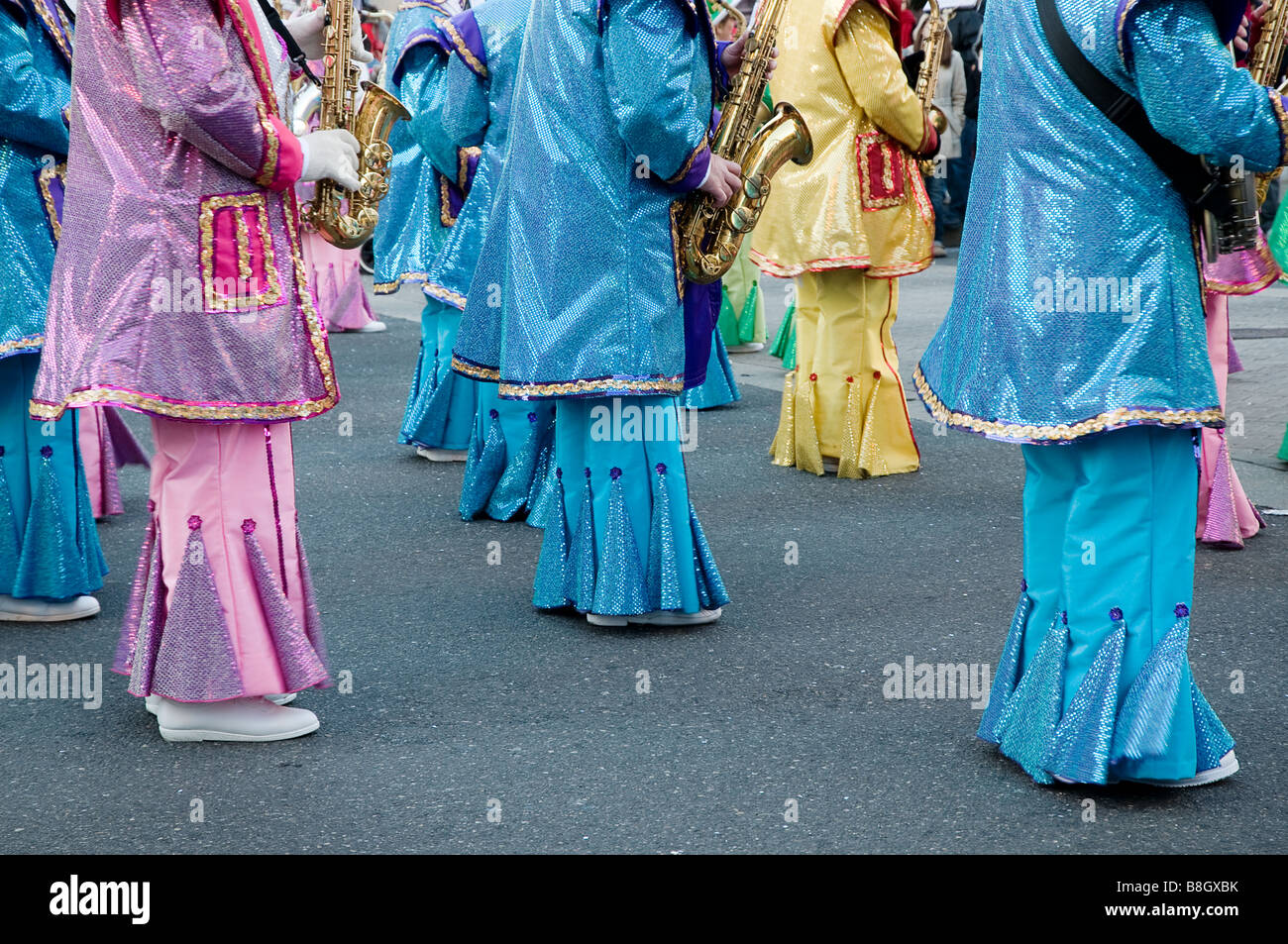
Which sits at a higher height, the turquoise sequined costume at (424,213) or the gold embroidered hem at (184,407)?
the turquoise sequined costume at (424,213)

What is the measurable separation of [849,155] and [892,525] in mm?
1550

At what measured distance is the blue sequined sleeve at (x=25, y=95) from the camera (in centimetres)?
418

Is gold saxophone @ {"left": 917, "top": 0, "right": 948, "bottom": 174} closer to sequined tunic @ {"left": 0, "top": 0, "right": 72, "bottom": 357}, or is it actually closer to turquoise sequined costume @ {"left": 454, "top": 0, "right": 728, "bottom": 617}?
turquoise sequined costume @ {"left": 454, "top": 0, "right": 728, "bottom": 617}

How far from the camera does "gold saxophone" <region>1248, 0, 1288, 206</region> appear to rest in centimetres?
361

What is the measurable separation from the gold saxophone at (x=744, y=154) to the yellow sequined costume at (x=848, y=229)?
1.41 metres

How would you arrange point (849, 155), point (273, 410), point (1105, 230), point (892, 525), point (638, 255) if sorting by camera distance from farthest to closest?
point (849, 155) → point (892, 525) → point (638, 255) → point (273, 410) → point (1105, 230)

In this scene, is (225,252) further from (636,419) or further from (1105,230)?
(1105,230)

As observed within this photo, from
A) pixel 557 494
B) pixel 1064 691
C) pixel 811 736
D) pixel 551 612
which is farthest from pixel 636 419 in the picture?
pixel 1064 691

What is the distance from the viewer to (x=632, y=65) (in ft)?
13.0

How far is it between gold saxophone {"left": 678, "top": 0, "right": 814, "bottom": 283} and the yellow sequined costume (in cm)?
141

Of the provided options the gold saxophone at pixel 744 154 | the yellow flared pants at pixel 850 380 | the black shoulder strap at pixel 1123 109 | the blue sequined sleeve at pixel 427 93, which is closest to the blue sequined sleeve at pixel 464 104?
the blue sequined sleeve at pixel 427 93

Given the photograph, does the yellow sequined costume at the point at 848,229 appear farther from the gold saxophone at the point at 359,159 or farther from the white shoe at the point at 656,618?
the gold saxophone at the point at 359,159

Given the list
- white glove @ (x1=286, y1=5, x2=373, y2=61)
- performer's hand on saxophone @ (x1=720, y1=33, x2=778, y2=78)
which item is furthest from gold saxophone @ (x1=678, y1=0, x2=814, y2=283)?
white glove @ (x1=286, y1=5, x2=373, y2=61)

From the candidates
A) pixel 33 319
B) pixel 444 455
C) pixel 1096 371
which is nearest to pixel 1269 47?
pixel 1096 371
